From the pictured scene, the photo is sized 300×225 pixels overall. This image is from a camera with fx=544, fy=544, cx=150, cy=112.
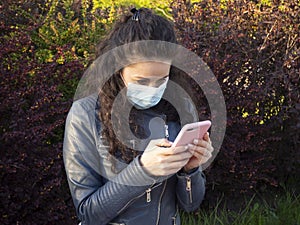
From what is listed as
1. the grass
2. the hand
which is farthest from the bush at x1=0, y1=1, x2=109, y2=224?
the hand

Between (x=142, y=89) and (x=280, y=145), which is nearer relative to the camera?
(x=142, y=89)

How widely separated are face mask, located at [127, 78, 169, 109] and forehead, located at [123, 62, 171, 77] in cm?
5

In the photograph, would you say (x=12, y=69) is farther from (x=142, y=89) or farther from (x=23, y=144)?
(x=142, y=89)

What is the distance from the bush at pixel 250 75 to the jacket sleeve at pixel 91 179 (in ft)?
7.42

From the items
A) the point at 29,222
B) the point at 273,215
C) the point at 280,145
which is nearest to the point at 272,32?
the point at 280,145

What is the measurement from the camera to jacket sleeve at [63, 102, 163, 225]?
1794 millimetres

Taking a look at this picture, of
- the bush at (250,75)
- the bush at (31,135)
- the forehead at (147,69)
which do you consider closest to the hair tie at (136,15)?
the forehead at (147,69)

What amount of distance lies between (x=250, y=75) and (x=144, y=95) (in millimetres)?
2409

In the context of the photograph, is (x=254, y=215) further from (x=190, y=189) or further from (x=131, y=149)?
(x=131, y=149)

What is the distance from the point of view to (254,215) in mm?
4086

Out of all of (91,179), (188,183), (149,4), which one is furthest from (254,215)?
(149,4)

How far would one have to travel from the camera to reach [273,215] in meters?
4.14

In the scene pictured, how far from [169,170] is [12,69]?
2026mm

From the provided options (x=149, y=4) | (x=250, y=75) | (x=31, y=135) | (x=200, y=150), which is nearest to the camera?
(x=200, y=150)
